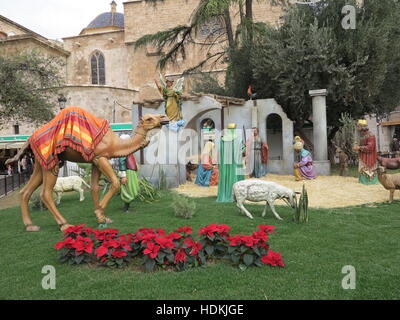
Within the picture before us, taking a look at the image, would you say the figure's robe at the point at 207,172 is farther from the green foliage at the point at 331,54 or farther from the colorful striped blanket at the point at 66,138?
the green foliage at the point at 331,54

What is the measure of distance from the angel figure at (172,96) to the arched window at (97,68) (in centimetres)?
2860

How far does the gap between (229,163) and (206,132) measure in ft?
A: 14.8

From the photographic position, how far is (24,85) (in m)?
14.1

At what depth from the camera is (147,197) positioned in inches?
389

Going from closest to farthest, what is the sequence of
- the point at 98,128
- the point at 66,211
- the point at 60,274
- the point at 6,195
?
the point at 60,274, the point at 98,128, the point at 66,211, the point at 6,195

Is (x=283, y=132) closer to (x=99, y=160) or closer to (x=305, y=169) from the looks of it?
(x=305, y=169)

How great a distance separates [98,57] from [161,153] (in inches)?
1187

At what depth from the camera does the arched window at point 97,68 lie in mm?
39344

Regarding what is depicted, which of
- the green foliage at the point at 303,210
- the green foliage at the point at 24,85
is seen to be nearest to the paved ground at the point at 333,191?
the green foliage at the point at 303,210

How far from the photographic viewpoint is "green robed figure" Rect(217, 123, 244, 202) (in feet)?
28.5

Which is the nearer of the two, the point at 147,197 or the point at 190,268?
the point at 190,268

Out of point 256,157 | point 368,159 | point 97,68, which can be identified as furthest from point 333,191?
point 97,68
